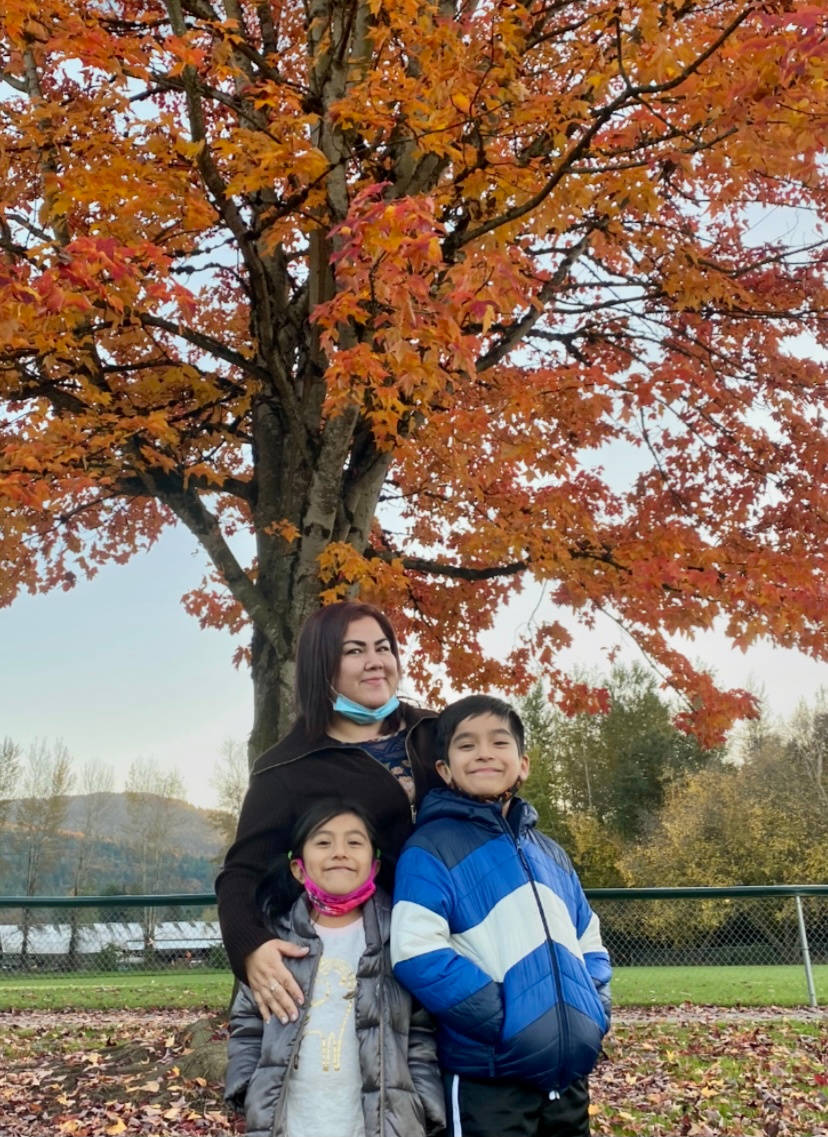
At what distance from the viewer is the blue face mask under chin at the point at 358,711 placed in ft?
8.71

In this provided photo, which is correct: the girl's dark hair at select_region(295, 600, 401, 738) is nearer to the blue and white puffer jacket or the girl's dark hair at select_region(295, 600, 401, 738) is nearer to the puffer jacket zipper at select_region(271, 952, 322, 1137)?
the blue and white puffer jacket

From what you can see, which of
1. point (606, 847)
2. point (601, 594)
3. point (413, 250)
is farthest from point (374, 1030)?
point (606, 847)

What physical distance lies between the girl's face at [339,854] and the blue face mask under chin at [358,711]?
0.34m

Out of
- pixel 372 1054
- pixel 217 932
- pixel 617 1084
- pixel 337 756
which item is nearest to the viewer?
pixel 372 1054

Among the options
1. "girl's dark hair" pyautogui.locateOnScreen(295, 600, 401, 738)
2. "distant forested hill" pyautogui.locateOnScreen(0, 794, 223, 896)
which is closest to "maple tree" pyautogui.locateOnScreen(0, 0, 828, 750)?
"girl's dark hair" pyautogui.locateOnScreen(295, 600, 401, 738)

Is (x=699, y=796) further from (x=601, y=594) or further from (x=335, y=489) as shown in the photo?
(x=335, y=489)

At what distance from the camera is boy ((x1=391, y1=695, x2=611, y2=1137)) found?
2.14 meters

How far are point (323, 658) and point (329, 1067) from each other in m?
1.07

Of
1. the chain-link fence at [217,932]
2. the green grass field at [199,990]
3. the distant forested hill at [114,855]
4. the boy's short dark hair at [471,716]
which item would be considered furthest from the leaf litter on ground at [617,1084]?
the distant forested hill at [114,855]

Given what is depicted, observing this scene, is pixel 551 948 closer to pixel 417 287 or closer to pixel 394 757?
pixel 394 757

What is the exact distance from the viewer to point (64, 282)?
15.1 ft

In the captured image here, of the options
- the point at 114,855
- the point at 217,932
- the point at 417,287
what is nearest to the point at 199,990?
the point at 217,932

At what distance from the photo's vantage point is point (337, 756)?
103 inches

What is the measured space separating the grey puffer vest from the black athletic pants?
0.13 ft
